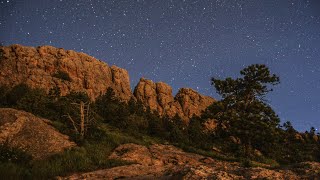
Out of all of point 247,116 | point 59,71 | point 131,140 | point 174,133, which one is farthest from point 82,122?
point 59,71

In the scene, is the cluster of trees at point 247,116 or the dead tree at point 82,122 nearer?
the dead tree at point 82,122

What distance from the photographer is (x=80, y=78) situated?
10312 centimetres

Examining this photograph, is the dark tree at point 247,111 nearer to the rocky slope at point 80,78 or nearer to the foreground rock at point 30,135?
the foreground rock at point 30,135

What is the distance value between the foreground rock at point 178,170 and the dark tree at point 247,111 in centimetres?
1307

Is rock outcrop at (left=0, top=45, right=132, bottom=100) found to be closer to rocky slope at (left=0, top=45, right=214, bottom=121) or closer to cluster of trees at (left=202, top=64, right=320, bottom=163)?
rocky slope at (left=0, top=45, right=214, bottom=121)

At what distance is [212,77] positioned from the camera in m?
38.4

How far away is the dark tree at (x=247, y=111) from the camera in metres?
31.9

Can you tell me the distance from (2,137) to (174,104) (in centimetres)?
10157

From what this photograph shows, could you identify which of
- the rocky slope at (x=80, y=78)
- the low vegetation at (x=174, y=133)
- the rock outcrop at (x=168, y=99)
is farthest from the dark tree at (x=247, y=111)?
the rock outcrop at (x=168, y=99)

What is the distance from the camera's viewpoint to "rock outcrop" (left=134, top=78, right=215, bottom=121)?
A: 116m

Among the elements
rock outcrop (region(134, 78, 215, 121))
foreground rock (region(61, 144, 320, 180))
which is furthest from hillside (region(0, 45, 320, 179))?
rock outcrop (region(134, 78, 215, 121))

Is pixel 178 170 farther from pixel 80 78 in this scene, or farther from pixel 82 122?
pixel 80 78

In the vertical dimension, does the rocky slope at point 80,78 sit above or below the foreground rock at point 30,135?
above

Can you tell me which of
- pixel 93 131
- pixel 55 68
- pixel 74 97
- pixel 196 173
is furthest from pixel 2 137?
pixel 55 68
